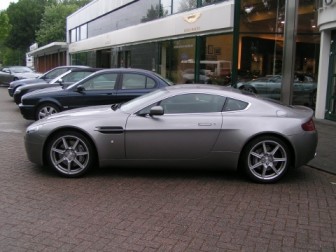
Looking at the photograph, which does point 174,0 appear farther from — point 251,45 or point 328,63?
point 328,63

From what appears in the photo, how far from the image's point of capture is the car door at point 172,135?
6.49m

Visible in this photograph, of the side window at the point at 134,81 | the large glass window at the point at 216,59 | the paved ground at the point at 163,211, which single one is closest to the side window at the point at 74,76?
the side window at the point at 134,81

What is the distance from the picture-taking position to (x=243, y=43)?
1577 cm

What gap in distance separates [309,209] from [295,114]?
168 cm

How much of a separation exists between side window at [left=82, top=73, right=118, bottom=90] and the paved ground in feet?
12.3

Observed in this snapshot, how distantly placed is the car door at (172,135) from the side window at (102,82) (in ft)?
14.1

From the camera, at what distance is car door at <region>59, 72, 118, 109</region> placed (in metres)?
10.6

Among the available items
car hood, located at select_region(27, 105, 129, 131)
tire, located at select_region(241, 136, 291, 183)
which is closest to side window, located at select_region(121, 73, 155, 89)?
car hood, located at select_region(27, 105, 129, 131)

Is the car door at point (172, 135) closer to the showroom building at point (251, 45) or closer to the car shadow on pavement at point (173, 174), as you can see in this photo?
the car shadow on pavement at point (173, 174)

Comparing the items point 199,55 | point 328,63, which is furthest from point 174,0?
point 328,63

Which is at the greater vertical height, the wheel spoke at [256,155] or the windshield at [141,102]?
the windshield at [141,102]

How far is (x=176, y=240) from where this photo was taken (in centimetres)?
446

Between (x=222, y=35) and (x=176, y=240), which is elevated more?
(x=222, y=35)

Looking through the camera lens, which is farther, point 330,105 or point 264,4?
point 264,4
